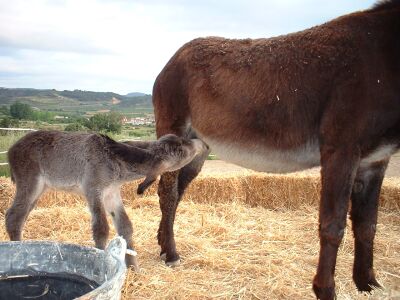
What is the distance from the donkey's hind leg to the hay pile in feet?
3.60

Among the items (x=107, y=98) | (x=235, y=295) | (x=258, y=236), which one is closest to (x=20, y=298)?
(x=235, y=295)

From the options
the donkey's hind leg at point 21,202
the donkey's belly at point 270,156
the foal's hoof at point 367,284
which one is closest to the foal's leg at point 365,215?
the foal's hoof at point 367,284

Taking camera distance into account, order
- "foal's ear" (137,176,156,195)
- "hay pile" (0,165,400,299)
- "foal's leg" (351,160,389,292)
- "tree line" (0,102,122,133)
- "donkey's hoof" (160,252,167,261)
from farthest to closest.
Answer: "tree line" (0,102,122,133) < "donkey's hoof" (160,252,167,261) < "hay pile" (0,165,400,299) < "foal's leg" (351,160,389,292) < "foal's ear" (137,176,156,195)

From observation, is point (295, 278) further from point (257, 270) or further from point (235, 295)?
point (235, 295)

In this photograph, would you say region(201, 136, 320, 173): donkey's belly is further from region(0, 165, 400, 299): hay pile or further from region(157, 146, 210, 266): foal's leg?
region(0, 165, 400, 299): hay pile

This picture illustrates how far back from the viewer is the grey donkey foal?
3938mm

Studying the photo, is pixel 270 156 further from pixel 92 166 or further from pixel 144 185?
pixel 92 166

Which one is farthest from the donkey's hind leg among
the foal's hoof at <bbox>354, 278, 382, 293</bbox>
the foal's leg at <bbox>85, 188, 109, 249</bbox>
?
the foal's hoof at <bbox>354, 278, 382, 293</bbox>

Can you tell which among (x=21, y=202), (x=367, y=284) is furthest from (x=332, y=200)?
(x=21, y=202)

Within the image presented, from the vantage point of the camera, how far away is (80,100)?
20281mm

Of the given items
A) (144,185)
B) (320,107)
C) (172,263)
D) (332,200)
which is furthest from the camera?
(172,263)

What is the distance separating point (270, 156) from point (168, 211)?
1.54 m

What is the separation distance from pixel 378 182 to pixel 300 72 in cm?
123

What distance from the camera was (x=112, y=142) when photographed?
157 inches
